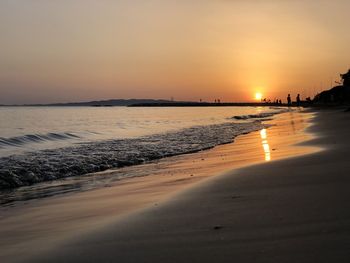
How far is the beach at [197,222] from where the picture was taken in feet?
11.8

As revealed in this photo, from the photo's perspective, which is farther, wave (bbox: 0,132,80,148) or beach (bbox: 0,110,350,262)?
wave (bbox: 0,132,80,148)

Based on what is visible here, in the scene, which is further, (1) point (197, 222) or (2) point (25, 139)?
(2) point (25, 139)

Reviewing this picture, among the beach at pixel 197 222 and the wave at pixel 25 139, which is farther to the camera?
the wave at pixel 25 139

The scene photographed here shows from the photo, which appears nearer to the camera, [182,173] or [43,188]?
[43,188]

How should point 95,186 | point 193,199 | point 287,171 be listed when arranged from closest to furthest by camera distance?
1. point 193,199
2. point 287,171
3. point 95,186

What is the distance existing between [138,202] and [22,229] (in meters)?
1.65

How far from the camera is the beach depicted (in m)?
3.60

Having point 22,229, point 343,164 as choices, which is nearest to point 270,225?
point 22,229

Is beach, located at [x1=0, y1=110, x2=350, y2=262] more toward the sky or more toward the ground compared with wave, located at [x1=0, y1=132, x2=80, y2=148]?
more toward the ground

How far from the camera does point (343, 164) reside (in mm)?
7770

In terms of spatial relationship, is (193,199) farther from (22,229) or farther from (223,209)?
(22,229)

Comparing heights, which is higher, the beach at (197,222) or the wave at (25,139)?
the wave at (25,139)

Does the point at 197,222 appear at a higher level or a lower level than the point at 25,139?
lower

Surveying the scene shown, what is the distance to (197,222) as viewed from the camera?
15.0 feet
